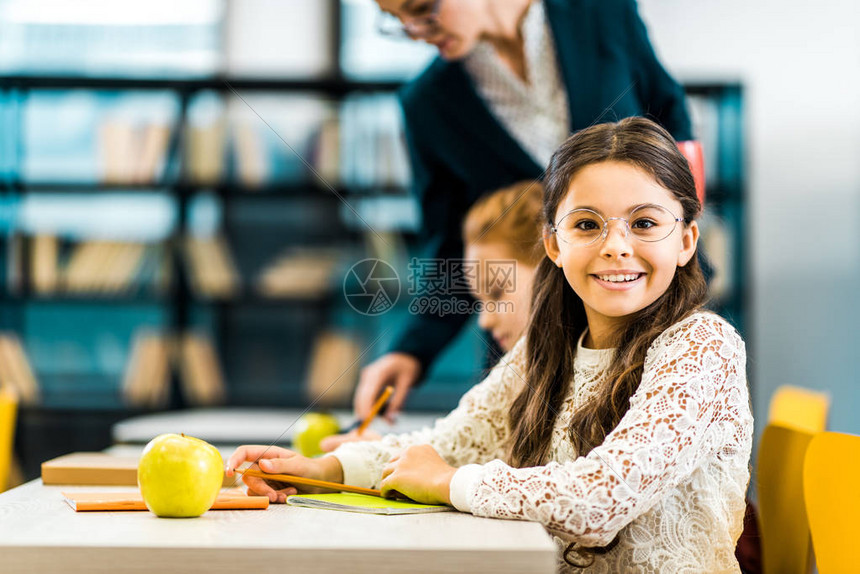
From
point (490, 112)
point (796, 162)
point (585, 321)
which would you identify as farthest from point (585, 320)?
point (796, 162)

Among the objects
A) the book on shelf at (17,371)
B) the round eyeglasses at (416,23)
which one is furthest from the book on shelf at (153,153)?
the round eyeglasses at (416,23)

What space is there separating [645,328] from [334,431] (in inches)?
24.7

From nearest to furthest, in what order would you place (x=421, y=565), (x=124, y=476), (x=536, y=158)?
(x=421, y=565) < (x=124, y=476) < (x=536, y=158)

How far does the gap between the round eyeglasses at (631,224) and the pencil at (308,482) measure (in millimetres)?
368

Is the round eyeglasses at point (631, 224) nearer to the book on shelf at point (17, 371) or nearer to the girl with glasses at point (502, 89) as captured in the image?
the girl with glasses at point (502, 89)

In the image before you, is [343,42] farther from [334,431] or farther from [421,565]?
[421,565]

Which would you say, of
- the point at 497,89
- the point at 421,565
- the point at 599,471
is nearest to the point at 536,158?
the point at 497,89

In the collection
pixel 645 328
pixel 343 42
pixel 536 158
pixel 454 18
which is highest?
pixel 343 42

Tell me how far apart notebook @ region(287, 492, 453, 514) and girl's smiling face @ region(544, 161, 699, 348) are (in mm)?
300

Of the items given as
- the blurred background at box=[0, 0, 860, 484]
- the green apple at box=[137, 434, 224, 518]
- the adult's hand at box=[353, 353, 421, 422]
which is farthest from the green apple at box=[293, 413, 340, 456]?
the blurred background at box=[0, 0, 860, 484]

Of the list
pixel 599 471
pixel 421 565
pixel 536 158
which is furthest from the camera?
pixel 536 158

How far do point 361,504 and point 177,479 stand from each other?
0.62 ft

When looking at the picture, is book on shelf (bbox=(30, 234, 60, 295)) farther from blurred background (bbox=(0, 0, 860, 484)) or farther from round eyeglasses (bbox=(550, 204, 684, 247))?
round eyeglasses (bbox=(550, 204, 684, 247))

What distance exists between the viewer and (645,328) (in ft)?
3.24
